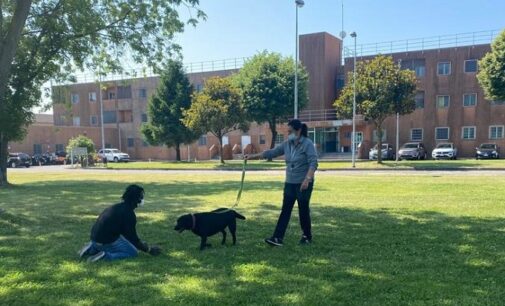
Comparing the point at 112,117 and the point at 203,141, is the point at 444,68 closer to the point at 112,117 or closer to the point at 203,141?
the point at 203,141

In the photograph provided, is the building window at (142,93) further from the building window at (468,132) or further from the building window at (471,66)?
the building window at (468,132)

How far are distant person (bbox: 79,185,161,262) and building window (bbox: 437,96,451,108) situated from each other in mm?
44832

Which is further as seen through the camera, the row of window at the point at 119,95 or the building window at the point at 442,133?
the row of window at the point at 119,95

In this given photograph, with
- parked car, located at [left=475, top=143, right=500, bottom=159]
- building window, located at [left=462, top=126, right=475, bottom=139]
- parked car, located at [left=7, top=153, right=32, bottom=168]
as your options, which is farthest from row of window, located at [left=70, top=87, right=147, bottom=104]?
parked car, located at [left=475, top=143, right=500, bottom=159]

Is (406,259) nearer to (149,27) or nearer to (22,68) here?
(149,27)

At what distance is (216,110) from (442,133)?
947 inches

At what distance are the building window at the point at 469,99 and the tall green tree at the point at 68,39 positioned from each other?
36729 mm

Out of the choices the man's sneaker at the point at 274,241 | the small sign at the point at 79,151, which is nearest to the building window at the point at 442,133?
the small sign at the point at 79,151

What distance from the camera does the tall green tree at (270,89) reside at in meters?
38.9

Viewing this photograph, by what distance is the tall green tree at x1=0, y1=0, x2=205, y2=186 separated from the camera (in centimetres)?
1500

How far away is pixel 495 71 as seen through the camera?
3197cm

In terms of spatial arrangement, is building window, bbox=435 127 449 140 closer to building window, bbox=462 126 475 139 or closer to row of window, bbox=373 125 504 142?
row of window, bbox=373 125 504 142

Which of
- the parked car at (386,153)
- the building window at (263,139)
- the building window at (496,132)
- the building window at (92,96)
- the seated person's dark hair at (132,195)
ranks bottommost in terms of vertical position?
A: the parked car at (386,153)

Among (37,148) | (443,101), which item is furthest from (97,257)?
(37,148)
